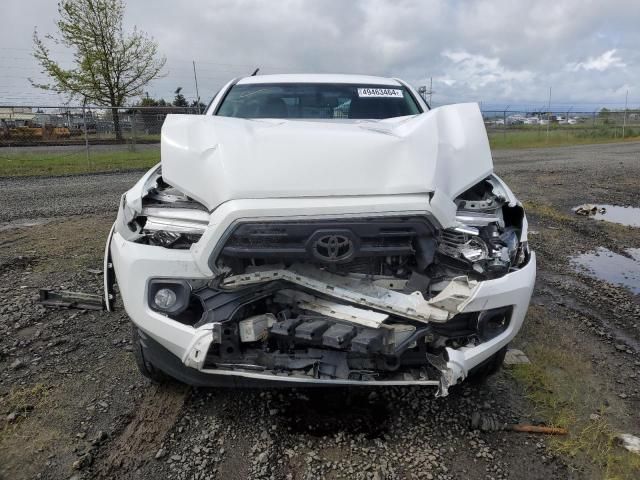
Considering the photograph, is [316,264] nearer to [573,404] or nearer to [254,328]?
[254,328]

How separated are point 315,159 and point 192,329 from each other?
1.01 metres

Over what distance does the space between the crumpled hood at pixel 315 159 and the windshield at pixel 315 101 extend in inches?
52.8

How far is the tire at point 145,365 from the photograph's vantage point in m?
2.80

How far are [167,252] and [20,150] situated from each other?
1682cm

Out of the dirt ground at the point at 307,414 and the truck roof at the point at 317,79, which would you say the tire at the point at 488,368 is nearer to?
the dirt ground at the point at 307,414

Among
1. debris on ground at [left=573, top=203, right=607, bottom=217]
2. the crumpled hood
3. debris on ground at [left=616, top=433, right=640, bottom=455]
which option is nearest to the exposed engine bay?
the crumpled hood

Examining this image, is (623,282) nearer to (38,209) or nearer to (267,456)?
(267,456)

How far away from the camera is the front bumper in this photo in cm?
240

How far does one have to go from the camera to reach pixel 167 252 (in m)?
2.45

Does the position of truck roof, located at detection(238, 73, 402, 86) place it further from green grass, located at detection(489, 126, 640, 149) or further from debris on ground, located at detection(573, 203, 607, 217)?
green grass, located at detection(489, 126, 640, 149)

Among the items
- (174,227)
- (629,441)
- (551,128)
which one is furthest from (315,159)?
(551,128)

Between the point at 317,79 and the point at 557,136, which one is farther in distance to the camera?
the point at 557,136

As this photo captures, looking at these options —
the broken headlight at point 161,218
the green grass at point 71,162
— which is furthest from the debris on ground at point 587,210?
the green grass at point 71,162

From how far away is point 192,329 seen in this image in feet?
7.89
